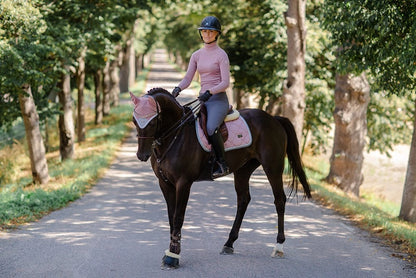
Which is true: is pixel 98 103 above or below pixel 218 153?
below

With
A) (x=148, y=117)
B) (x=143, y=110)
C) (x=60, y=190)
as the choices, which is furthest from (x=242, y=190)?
(x=60, y=190)

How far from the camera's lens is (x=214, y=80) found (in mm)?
6836

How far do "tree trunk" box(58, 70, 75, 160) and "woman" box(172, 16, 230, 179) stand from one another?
37.9 ft

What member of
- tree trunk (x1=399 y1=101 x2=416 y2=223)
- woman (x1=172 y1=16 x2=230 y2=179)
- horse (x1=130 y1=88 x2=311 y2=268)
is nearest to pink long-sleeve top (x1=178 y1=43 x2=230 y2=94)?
woman (x1=172 y1=16 x2=230 y2=179)

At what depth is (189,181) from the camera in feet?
21.4

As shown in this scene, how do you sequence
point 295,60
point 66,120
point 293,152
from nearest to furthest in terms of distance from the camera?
point 293,152
point 295,60
point 66,120

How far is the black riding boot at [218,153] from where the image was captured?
6.72 m

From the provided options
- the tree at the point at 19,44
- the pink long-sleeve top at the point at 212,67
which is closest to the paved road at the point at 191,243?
the pink long-sleeve top at the point at 212,67

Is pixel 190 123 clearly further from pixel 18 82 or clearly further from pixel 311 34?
pixel 311 34

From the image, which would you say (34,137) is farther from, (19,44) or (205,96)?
(205,96)

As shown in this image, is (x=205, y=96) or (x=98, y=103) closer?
(x=205, y=96)

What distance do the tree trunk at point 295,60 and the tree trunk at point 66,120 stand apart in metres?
7.52

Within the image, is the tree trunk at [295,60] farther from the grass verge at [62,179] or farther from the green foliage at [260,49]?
the grass verge at [62,179]

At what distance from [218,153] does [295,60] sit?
30.0ft
